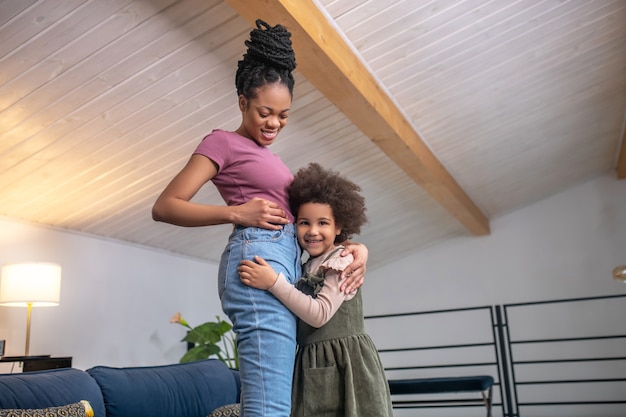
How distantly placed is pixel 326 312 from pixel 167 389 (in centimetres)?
170

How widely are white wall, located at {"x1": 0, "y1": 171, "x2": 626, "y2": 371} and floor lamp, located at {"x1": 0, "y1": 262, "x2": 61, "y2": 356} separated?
28 centimetres

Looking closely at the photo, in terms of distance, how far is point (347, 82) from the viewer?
3.10 m

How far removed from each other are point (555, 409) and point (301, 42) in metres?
5.35

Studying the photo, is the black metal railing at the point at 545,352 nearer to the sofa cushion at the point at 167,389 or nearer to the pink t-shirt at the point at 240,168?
the sofa cushion at the point at 167,389

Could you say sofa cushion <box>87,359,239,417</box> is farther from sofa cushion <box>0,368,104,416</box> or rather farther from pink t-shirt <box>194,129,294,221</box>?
pink t-shirt <box>194,129,294,221</box>

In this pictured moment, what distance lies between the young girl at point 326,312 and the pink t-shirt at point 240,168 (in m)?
0.08

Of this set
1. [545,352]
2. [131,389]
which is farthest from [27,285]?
[545,352]

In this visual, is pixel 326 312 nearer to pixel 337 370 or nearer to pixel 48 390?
pixel 337 370

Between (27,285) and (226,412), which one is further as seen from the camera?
(27,285)

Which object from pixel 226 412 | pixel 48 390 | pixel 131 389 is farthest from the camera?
pixel 226 412

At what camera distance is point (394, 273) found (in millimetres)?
7289

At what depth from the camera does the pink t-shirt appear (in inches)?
54.7

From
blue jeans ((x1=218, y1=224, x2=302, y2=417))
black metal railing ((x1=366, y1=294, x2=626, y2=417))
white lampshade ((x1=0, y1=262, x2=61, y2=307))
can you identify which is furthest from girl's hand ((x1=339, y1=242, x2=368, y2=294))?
black metal railing ((x1=366, y1=294, x2=626, y2=417))

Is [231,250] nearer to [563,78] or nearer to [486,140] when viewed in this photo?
[563,78]
